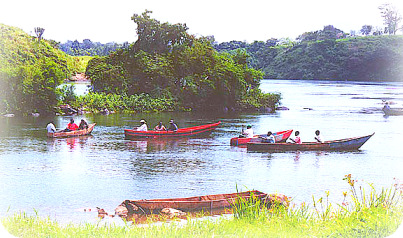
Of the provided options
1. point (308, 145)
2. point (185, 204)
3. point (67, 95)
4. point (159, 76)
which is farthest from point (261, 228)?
point (67, 95)

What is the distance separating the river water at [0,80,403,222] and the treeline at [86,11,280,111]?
1.32 metres

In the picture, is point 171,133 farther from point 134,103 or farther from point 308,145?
point 308,145

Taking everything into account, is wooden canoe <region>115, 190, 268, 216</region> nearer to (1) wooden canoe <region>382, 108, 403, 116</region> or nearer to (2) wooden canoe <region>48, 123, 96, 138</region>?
(2) wooden canoe <region>48, 123, 96, 138</region>

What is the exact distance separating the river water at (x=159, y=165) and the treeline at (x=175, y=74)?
132cm

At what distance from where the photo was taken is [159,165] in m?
15.6

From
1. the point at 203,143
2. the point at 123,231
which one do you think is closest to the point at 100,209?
the point at 123,231

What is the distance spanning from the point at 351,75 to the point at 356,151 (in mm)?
6223

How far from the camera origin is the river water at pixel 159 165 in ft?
36.5

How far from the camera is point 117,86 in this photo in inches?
1051

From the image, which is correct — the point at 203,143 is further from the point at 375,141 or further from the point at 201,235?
the point at 201,235

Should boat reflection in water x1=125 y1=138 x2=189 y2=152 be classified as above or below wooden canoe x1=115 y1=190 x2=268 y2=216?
above

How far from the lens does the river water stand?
11.1 metres

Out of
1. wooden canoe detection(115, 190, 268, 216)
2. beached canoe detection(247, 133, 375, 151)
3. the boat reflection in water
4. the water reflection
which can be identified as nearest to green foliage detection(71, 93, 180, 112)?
the water reflection

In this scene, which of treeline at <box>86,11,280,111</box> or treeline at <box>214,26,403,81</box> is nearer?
treeline at <box>214,26,403,81</box>
